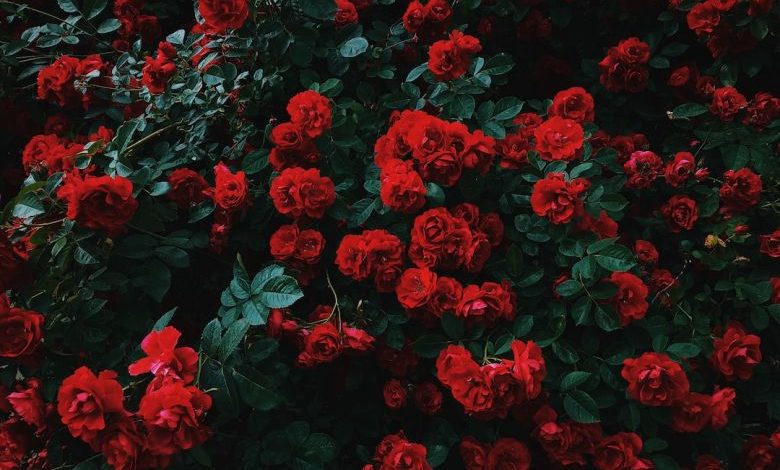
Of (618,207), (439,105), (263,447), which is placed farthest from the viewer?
(439,105)

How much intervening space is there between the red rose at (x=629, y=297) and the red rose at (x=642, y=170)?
48 centimetres

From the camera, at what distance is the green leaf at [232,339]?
1342 mm

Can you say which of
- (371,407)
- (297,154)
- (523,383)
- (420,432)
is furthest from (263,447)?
(297,154)

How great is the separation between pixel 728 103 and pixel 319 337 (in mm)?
1495

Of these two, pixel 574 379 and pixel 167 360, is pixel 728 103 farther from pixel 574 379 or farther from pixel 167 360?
pixel 167 360

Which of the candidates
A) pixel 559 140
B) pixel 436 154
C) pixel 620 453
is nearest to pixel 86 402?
pixel 436 154

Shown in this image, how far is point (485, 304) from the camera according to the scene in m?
1.50

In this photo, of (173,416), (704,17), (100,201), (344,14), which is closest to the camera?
(173,416)

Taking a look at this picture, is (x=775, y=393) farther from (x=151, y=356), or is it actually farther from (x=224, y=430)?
(x=151, y=356)

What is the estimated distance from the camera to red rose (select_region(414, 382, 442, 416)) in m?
1.59

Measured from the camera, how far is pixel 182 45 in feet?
6.70

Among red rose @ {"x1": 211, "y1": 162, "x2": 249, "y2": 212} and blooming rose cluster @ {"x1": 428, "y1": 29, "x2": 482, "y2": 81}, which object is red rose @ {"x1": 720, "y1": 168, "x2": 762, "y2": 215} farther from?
red rose @ {"x1": 211, "y1": 162, "x2": 249, "y2": 212}

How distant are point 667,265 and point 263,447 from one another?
1.32 meters

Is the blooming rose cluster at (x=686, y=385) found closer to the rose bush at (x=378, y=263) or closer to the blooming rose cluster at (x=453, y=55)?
the rose bush at (x=378, y=263)
